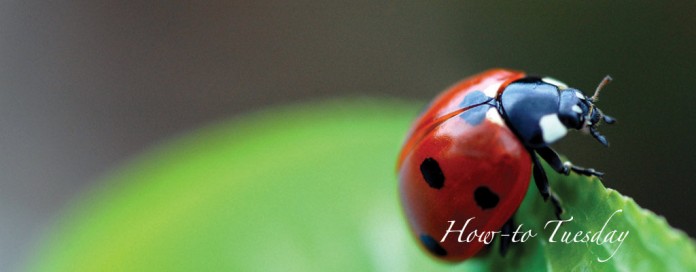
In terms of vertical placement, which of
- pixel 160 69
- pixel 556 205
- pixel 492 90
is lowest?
pixel 556 205

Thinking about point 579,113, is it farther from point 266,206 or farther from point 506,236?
point 266,206

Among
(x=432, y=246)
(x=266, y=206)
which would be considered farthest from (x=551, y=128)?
(x=266, y=206)

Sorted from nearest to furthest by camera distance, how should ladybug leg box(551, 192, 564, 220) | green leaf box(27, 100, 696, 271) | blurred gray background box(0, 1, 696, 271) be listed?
ladybug leg box(551, 192, 564, 220) → green leaf box(27, 100, 696, 271) → blurred gray background box(0, 1, 696, 271)

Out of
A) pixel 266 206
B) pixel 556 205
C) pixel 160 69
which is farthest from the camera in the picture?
pixel 160 69

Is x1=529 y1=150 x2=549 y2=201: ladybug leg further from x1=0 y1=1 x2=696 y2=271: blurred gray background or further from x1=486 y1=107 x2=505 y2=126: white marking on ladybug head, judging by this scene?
Answer: x1=0 y1=1 x2=696 y2=271: blurred gray background

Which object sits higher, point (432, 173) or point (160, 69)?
point (160, 69)

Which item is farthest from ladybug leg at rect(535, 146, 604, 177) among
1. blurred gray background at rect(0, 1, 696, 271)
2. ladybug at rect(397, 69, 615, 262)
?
blurred gray background at rect(0, 1, 696, 271)

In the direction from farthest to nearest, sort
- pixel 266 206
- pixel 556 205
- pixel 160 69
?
pixel 160 69 → pixel 266 206 → pixel 556 205

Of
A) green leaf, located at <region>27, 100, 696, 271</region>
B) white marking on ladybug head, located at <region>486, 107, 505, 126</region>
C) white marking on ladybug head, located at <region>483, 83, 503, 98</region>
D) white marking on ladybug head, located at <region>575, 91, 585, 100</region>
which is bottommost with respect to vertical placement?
white marking on ladybug head, located at <region>575, 91, 585, 100</region>
